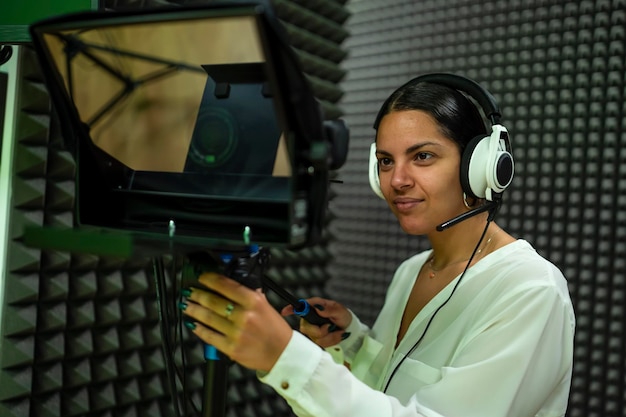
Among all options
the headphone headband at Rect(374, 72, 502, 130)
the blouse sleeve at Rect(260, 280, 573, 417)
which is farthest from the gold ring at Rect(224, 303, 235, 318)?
the headphone headband at Rect(374, 72, 502, 130)

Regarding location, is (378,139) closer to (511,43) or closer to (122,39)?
(122,39)

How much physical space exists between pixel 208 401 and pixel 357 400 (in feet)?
0.65

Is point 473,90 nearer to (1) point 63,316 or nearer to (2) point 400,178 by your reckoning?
(2) point 400,178

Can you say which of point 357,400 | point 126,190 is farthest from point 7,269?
point 357,400

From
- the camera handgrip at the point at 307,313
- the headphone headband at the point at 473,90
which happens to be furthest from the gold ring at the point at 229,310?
the headphone headband at the point at 473,90

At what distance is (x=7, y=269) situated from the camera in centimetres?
131

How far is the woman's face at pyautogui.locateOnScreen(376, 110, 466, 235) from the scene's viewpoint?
109 cm

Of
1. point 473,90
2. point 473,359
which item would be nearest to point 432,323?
point 473,359

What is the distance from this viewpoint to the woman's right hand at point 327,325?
3.59ft

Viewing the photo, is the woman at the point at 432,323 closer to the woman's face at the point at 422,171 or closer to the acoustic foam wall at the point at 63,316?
the woman's face at the point at 422,171

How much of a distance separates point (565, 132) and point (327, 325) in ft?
4.74

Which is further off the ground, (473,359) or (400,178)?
(400,178)

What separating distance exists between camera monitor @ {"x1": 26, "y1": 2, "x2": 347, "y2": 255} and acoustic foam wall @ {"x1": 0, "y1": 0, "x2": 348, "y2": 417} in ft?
2.21

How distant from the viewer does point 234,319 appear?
623mm
